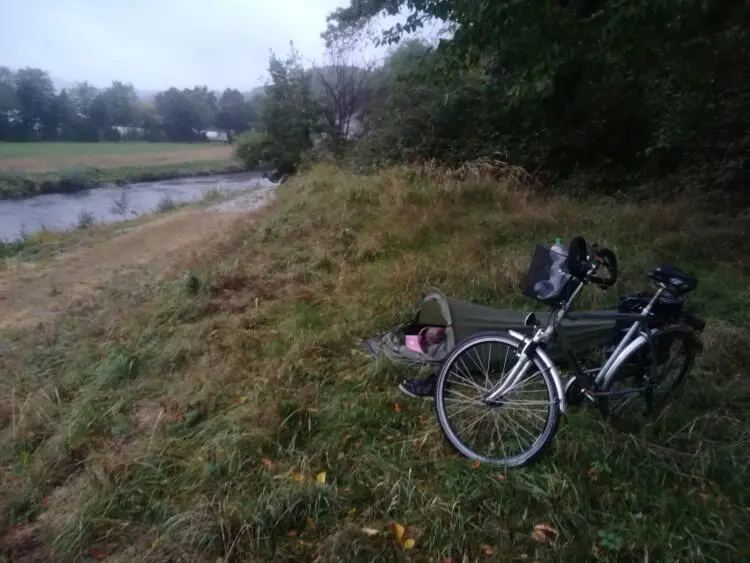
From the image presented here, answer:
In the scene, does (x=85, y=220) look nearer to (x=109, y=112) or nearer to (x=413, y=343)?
(x=109, y=112)

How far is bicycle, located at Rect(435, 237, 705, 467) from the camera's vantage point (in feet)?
8.42

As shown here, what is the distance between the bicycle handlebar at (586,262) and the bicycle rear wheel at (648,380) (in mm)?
388

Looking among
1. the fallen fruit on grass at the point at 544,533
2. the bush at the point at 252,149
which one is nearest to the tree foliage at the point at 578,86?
the fallen fruit on grass at the point at 544,533

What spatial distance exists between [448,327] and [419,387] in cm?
55

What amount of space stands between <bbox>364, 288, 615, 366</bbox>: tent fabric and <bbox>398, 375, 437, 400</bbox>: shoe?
0.24 metres

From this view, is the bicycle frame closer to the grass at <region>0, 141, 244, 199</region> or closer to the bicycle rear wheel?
the bicycle rear wheel

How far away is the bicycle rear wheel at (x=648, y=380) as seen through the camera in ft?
8.82

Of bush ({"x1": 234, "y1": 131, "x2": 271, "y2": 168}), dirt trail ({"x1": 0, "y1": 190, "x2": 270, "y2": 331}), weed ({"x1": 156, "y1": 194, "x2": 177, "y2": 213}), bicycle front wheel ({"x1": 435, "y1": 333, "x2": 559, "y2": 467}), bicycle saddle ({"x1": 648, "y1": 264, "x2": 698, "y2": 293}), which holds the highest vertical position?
bicycle saddle ({"x1": 648, "y1": 264, "x2": 698, "y2": 293})

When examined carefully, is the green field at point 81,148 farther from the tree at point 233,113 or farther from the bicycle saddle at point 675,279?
the bicycle saddle at point 675,279

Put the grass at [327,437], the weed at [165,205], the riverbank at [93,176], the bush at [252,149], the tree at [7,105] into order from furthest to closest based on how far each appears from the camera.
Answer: the riverbank at [93,176]
the tree at [7,105]
the bush at [252,149]
the weed at [165,205]
the grass at [327,437]

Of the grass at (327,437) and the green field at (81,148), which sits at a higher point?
the grass at (327,437)

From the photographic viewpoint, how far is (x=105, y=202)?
65.8 feet

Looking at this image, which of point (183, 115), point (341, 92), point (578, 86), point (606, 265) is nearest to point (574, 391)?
point (606, 265)

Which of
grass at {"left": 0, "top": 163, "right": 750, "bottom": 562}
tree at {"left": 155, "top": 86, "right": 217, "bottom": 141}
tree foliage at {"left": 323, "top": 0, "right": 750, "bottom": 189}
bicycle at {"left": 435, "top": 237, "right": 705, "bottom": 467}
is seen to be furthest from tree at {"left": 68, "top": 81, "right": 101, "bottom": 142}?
bicycle at {"left": 435, "top": 237, "right": 705, "bottom": 467}
